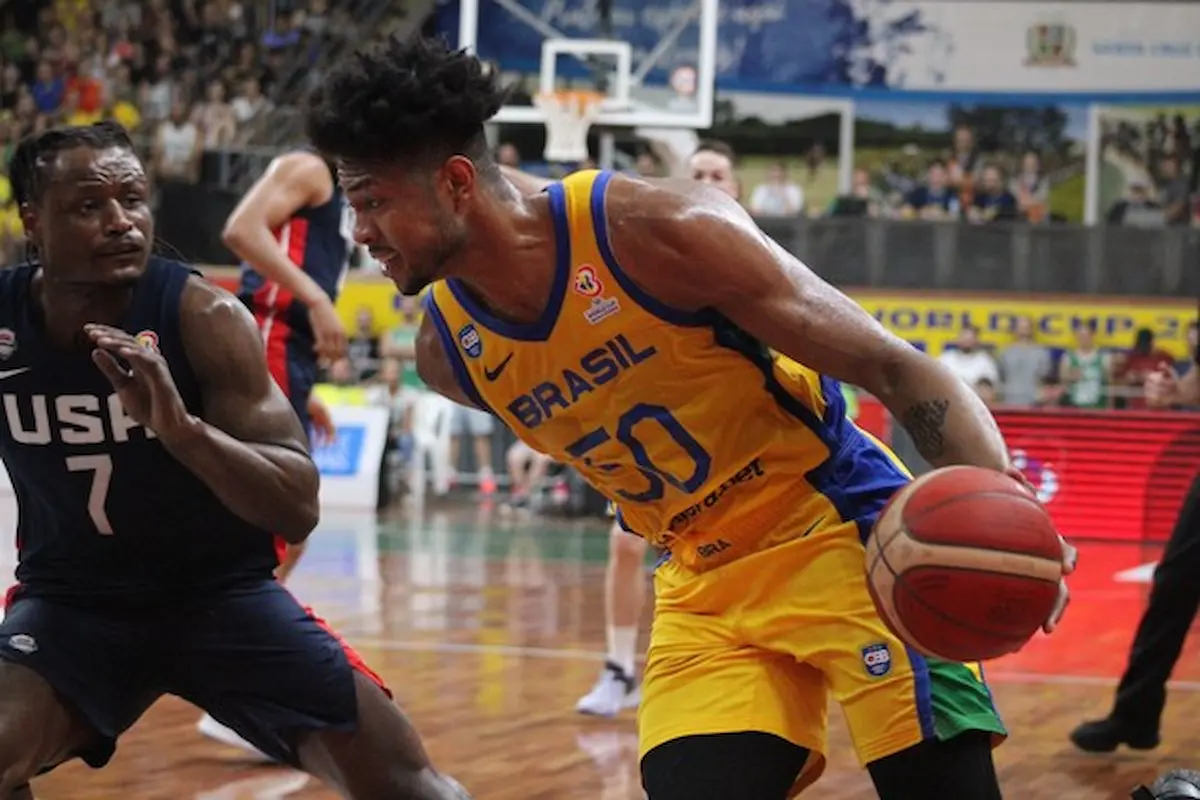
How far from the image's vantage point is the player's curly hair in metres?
3.11

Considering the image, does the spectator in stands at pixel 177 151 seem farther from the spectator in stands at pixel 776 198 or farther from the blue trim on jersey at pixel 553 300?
the blue trim on jersey at pixel 553 300

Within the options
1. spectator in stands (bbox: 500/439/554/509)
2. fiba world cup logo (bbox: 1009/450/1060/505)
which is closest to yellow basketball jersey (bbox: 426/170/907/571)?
fiba world cup logo (bbox: 1009/450/1060/505)

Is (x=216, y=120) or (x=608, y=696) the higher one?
(x=216, y=120)

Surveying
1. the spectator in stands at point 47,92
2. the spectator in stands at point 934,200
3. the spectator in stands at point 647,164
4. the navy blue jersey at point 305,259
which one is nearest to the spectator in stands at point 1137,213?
the spectator in stands at point 934,200

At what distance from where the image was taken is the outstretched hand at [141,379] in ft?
10.4

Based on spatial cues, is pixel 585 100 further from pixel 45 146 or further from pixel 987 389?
pixel 45 146

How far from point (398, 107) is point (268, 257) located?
10.8 feet

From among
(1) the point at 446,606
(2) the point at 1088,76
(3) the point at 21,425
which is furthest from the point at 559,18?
(3) the point at 21,425

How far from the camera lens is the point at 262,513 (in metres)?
3.49

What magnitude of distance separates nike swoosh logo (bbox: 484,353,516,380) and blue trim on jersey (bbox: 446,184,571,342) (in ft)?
0.14

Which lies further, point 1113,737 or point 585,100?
point 585,100

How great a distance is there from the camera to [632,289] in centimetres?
312

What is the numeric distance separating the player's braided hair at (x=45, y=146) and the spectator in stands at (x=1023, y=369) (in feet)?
45.2

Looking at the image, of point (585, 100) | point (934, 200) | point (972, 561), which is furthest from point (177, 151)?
point (972, 561)
